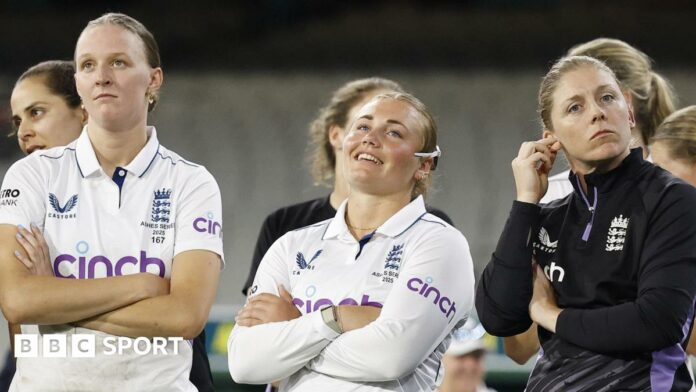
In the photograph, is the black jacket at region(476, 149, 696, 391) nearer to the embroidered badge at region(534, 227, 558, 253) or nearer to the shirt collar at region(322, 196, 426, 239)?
the embroidered badge at region(534, 227, 558, 253)

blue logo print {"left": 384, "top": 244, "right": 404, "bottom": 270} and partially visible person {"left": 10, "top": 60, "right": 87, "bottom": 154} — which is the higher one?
partially visible person {"left": 10, "top": 60, "right": 87, "bottom": 154}

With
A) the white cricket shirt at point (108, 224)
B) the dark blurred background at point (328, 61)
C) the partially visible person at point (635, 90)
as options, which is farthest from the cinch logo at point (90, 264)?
the dark blurred background at point (328, 61)

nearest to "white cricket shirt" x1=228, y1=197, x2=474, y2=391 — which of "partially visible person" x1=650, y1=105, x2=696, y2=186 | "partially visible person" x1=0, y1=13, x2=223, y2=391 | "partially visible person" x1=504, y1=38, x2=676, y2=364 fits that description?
"partially visible person" x1=0, y1=13, x2=223, y2=391

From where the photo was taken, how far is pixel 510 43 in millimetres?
10078

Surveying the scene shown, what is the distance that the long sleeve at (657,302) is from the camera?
272 centimetres

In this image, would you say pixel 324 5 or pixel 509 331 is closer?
pixel 509 331

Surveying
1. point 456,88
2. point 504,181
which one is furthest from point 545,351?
point 456,88

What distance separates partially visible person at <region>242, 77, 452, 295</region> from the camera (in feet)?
13.8

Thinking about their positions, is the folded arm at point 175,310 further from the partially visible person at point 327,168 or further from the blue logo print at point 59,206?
the partially visible person at point 327,168

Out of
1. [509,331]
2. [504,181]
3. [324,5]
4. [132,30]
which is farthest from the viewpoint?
[324,5]

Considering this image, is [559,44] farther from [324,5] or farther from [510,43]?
[324,5]

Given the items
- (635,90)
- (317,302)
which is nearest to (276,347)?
(317,302)

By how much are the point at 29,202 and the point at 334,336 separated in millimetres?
1052

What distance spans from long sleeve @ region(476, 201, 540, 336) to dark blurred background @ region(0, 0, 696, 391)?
19.5ft
